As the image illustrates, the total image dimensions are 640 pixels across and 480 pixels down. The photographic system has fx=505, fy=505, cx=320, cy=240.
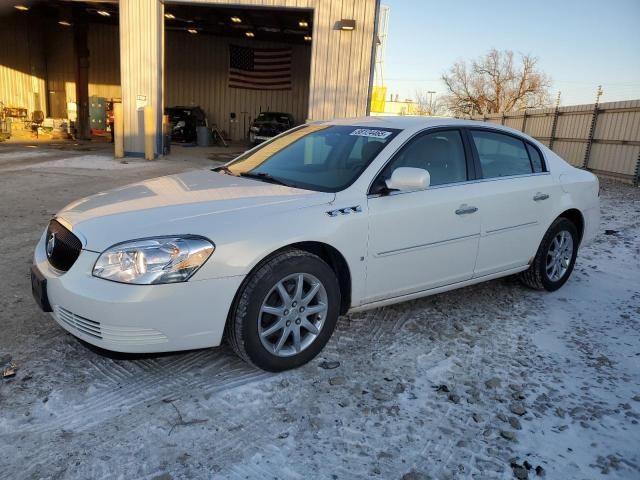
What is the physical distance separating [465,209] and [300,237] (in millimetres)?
1437

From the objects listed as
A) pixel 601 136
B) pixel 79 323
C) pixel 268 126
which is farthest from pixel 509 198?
pixel 268 126

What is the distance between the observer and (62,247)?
2.86 m

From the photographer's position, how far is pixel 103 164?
517 inches

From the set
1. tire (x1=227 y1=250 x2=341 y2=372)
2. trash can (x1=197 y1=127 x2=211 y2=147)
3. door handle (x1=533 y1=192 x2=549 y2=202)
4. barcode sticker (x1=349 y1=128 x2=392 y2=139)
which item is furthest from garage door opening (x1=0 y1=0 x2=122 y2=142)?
tire (x1=227 y1=250 x2=341 y2=372)

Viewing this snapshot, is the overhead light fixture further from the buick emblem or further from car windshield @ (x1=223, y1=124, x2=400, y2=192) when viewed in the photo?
the buick emblem

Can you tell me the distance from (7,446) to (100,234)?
3.52 feet

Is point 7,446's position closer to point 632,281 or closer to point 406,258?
point 406,258

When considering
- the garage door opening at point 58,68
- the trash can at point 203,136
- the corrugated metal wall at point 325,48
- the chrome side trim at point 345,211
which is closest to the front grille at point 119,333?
the chrome side trim at point 345,211

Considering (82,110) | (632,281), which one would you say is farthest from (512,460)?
(82,110)

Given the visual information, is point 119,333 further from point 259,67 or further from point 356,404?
point 259,67

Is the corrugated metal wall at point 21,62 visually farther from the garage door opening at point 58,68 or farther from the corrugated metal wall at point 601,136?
the corrugated metal wall at point 601,136

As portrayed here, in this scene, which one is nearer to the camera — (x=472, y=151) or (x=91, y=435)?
(x=91, y=435)

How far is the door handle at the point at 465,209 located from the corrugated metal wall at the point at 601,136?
532 inches

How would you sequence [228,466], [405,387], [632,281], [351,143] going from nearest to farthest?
[228,466] → [405,387] → [351,143] → [632,281]
